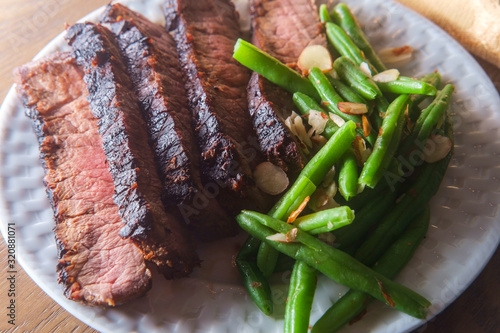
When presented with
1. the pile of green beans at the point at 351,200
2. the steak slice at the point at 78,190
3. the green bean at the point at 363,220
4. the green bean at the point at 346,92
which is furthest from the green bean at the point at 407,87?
the steak slice at the point at 78,190

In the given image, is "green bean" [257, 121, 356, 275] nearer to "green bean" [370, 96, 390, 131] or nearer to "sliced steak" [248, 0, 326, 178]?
"sliced steak" [248, 0, 326, 178]

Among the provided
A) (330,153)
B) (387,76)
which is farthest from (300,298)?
(387,76)

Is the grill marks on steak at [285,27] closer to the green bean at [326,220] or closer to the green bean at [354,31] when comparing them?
the green bean at [354,31]

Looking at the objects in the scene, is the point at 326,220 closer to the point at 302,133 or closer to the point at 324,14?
the point at 302,133

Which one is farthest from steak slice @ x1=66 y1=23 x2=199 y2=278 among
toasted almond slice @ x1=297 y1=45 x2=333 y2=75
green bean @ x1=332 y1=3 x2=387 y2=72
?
green bean @ x1=332 y1=3 x2=387 y2=72

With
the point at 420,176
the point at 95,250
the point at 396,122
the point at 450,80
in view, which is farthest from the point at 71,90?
the point at 450,80

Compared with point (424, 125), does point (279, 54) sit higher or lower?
higher
